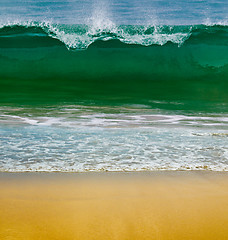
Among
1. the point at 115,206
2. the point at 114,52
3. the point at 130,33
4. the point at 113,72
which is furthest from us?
the point at 130,33

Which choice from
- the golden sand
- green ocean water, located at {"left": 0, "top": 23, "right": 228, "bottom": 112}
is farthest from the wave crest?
the golden sand

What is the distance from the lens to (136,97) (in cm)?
1133

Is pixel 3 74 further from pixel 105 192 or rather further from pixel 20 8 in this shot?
pixel 105 192

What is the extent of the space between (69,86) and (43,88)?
927 mm

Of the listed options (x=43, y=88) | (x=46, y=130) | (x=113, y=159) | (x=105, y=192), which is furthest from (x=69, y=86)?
(x=105, y=192)

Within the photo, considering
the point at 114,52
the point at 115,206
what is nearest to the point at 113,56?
the point at 114,52

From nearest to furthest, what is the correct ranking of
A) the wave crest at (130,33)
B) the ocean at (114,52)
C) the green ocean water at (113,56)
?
1. the ocean at (114,52)
2. the green ocean water at (113,56)
3. the wave crest at (130,33)

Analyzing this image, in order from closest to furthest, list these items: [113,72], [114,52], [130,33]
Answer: [113,72], [114,52], [130,33]

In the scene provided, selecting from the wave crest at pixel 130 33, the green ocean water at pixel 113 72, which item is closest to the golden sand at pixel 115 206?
the green ocean water at pixel 113 72

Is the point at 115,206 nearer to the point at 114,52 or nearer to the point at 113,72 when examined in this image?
the point at 113,72

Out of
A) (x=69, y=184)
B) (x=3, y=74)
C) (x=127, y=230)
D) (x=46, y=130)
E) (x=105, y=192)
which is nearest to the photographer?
(x=127, y=230)

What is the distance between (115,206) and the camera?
222 centimetres

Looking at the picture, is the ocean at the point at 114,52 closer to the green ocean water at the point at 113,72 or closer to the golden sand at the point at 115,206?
the green ocean water at the point at 113,72

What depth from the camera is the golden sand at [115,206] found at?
6.12 ft
